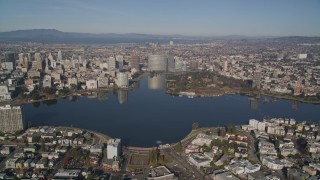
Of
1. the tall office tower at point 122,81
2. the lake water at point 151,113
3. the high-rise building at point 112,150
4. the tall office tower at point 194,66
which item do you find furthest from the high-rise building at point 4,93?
the tall office tower at point 194,66

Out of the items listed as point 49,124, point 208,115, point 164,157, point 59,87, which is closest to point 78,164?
point 164,157

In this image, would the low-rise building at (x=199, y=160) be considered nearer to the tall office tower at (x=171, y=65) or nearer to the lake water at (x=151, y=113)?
the lake water at (x=151, y=113)

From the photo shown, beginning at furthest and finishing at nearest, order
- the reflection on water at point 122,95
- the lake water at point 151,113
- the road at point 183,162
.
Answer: the reflection on water at point 122,95 → the lake water at point 151,113 → the road at point 183,162

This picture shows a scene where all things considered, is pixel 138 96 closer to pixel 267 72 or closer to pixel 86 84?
pixel 86 84

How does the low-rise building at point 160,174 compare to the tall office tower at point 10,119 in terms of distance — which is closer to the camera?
the low-rise building at point 160,174

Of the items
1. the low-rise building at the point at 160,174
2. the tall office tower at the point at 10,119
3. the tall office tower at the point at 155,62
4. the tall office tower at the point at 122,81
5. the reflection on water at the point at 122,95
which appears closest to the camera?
the low-rise building at the point at 160,174

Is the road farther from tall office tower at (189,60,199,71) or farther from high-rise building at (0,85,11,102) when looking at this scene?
tall office tower at (189,60,199,71)

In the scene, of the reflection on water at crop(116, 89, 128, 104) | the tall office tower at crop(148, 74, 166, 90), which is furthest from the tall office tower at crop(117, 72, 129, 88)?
Answer: the tall office tower at crop(148, 74, 166, 90)
